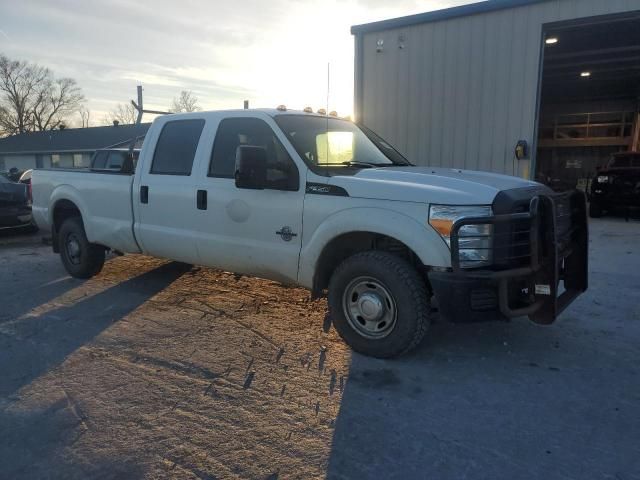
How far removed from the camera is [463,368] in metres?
3.76

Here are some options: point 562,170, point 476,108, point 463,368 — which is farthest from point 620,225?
point 562,170

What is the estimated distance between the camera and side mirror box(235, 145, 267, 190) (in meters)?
3.96

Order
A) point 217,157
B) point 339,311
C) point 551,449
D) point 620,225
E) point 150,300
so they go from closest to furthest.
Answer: point 551,449 → point 339,311 → point 217,157 → point 150,300 → point 620,225

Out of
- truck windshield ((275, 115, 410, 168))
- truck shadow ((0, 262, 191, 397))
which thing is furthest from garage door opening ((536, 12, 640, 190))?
truck shadow ((0, 262, 191, 397))

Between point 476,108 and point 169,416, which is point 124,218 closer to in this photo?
point 169,416

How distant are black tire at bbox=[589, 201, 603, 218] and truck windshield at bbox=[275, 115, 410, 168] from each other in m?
9.87

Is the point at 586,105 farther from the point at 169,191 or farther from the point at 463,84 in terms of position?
the point at 169,191

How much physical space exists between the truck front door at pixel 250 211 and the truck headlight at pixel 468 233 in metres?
1.24

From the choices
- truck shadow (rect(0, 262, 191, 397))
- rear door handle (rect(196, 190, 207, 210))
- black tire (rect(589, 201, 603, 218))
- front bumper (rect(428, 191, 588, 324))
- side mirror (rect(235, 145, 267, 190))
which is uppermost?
side mirror (rect(235, 145, 267, 190))

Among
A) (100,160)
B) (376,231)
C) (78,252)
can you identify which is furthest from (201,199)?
(100,160)

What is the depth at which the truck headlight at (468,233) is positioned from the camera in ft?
11.1

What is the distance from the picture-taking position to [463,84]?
35.1ft

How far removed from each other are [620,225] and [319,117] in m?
9.73

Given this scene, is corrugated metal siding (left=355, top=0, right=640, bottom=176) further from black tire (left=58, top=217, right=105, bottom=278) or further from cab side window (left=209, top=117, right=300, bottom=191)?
black tire (left=58, top=217, right=105, bottom=278)
